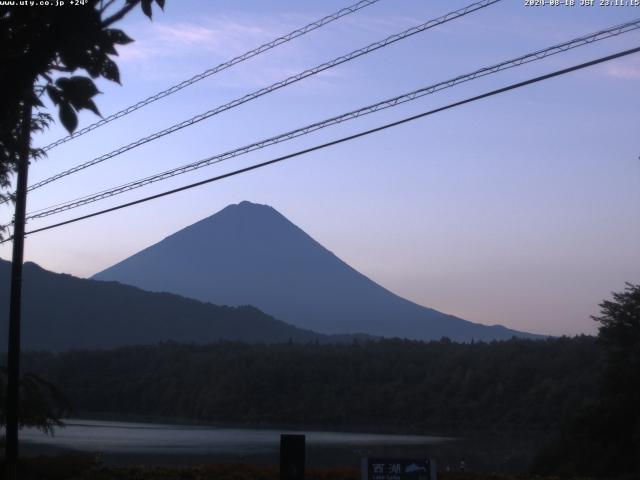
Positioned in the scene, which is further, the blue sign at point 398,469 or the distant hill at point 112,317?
the distant hill at point 112,317

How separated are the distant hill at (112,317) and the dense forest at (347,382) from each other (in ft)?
108

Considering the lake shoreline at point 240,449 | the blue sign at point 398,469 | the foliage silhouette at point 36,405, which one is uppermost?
the foliage silhouette at point 36,405

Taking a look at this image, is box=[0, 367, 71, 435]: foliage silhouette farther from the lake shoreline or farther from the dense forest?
the dense forest

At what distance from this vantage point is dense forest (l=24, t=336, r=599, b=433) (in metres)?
62.7

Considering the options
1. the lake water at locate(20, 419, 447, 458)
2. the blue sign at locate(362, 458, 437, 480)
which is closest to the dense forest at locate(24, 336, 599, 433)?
the lake water at locate(20, 419, 447, 458)

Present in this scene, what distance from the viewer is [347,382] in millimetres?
76062

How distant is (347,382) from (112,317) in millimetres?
64141

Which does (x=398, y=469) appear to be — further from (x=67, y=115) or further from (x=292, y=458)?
(x=67, y=115)

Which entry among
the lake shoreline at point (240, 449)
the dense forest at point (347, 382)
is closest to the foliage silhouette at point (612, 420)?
the lake shoreline at point (240, 449)

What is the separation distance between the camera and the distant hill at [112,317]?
119688mm

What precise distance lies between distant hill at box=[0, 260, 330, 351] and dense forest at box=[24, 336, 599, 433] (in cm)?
3280

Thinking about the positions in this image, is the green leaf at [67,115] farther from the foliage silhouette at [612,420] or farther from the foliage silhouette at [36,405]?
the foliage silhouette at [612,420]

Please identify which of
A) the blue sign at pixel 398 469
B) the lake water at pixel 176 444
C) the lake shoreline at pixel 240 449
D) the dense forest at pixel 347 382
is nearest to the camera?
the blue sign at pixel 398 469

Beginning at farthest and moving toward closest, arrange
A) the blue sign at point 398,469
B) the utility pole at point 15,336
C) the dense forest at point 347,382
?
the dense forest at point 347,382 → the utility pole at point 15,336 → the blue sign at point 398,469
